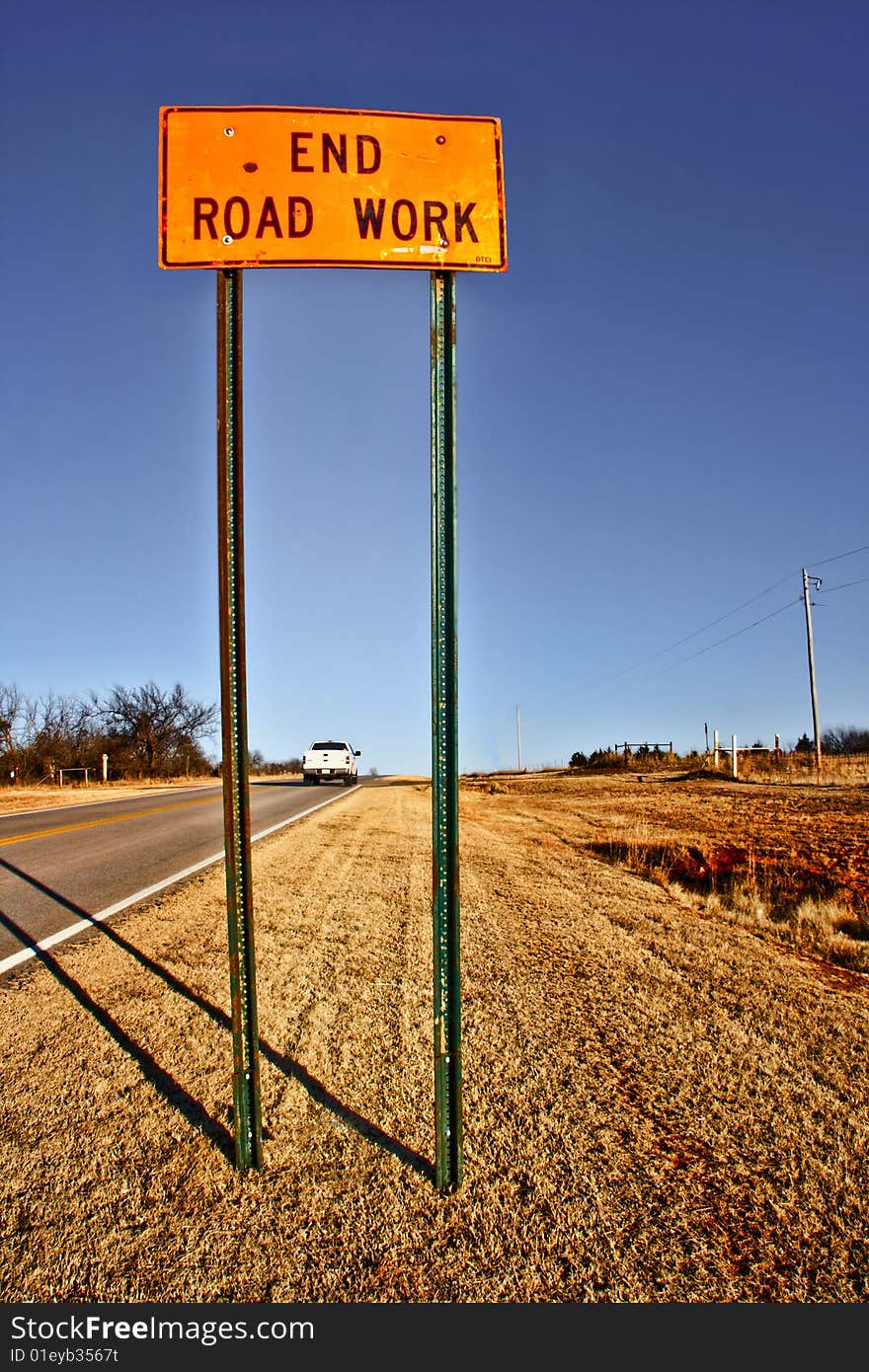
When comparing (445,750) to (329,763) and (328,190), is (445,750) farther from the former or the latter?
(329,763)

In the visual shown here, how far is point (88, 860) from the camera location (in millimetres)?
9828

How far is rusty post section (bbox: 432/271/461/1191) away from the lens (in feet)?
8.32

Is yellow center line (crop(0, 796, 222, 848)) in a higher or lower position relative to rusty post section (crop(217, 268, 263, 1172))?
lower

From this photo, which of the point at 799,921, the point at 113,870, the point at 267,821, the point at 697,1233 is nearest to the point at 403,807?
the point at 267,821

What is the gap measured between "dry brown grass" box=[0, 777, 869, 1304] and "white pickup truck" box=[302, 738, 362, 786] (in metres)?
27.8

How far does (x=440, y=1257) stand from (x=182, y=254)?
3353mm

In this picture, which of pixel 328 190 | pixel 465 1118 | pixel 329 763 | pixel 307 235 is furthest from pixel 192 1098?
pixel 329 763

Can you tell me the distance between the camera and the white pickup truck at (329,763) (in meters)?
33.3

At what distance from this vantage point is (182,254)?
270cm

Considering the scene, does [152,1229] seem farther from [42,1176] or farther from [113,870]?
[113,870]

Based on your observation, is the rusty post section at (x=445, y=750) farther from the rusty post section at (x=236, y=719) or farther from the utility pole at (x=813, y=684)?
the utility pole at (x=813, y=684)

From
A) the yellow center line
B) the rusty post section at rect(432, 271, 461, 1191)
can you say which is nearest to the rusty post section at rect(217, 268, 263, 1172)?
the rusty post section at rect(432, 271, 461, 1191)

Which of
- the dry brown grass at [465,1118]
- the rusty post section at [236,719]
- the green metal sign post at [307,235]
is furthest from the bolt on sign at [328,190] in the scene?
the dry brown grass at [465,1118]

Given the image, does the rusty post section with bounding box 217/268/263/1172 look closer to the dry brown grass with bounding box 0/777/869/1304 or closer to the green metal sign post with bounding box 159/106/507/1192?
the green metal sign post with bounding box 159/106/507/1192
